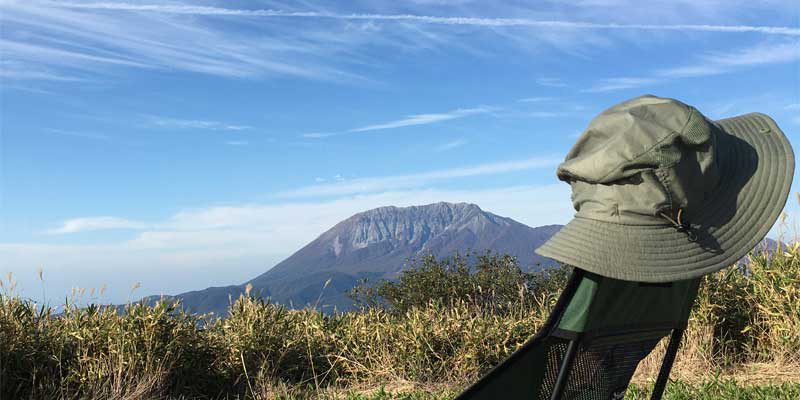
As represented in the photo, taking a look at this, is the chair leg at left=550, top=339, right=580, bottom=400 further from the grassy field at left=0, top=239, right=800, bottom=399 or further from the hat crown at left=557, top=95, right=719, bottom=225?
the grassy field at left=0, top=239, right=800, bottom=399

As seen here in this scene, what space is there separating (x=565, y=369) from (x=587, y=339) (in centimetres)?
11

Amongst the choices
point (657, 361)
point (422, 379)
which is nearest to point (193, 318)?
point (422, 379)

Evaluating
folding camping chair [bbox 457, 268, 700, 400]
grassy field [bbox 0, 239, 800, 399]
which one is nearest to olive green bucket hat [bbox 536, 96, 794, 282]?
folding camping chair [bbox 457, 268, 700, 400]

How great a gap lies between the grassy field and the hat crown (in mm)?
3087

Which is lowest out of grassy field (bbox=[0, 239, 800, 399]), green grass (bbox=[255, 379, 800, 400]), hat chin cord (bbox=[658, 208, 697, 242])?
green grass (bbox=[255, 379, 800, 400])

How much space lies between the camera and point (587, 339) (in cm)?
210

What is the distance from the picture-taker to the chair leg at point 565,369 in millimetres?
2084

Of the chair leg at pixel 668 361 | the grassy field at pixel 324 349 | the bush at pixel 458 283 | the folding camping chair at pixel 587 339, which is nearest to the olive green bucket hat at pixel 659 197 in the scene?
A: the folding camping chair at pixel 587 339

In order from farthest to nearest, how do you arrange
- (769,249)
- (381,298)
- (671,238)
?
(381,298) < (769,249) < (671,238)

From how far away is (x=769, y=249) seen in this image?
6551 mm

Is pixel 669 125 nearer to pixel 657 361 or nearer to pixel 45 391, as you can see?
pixel 657 361

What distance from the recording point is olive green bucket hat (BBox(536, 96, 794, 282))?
197 cm

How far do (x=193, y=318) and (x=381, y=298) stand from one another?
4544 mm

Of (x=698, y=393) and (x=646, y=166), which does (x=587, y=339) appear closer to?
(x=646, y=166)
